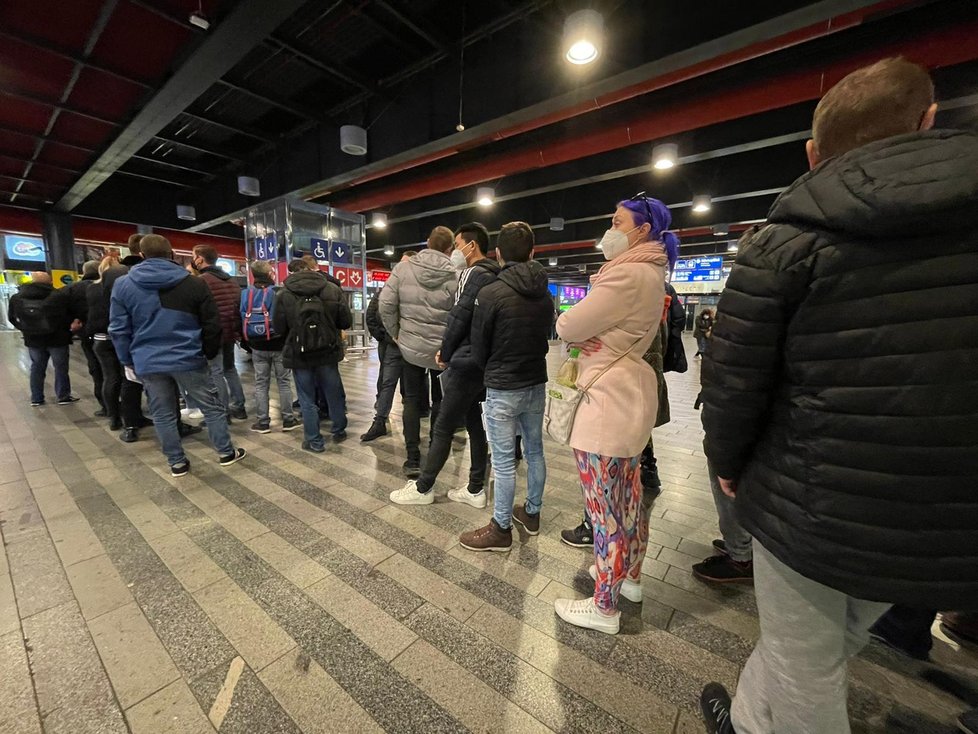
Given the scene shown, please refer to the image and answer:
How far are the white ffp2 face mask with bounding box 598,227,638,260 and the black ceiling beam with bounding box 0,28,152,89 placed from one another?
256 inches

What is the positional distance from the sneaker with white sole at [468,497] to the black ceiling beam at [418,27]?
466cm

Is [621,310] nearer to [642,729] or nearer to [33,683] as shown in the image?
[642,729]

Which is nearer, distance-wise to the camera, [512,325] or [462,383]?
[512,325]

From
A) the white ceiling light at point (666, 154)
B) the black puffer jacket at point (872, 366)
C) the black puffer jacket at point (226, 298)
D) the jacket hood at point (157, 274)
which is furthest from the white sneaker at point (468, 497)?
the white ceiling light at point (666, 154)

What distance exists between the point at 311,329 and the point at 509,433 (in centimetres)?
200

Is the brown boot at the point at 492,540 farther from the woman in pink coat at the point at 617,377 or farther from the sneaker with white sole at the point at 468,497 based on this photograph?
the woman in pink coat at the point at 617,377

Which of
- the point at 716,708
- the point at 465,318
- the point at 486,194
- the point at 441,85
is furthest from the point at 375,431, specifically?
the point at 486,194

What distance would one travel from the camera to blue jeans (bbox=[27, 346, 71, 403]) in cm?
457

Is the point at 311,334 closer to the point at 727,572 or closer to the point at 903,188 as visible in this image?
the point at 727,572

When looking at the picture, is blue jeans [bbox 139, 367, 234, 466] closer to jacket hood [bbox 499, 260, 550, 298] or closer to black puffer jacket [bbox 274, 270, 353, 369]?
black puffer jacket [bbox 274, 270, 353, 369]

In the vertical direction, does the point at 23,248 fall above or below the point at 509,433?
above

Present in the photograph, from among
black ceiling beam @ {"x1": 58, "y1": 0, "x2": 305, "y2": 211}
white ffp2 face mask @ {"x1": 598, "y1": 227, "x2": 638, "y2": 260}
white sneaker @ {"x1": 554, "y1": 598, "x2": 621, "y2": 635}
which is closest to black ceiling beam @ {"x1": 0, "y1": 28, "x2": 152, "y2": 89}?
black ceiling beam @ {"x1": 58, "y1": 0, "x2": 305, "y2": 211}

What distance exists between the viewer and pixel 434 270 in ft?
8.87

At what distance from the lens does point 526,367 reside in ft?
6.16
